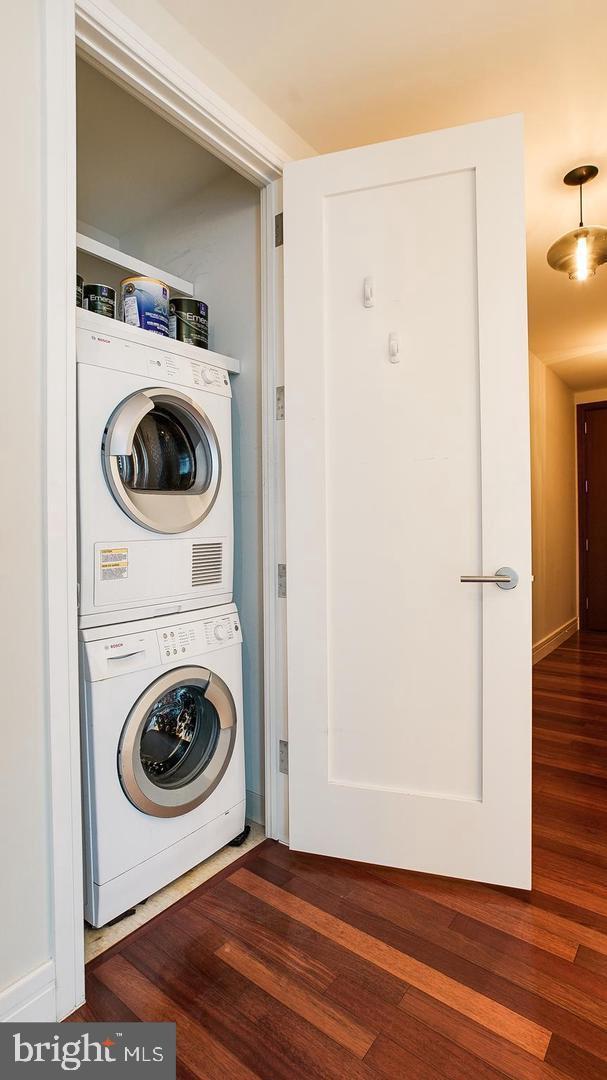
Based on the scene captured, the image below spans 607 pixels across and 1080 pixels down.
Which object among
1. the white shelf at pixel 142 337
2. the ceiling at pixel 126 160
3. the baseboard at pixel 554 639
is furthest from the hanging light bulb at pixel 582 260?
the baseboard at pixel 554 639

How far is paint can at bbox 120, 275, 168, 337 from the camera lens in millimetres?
→ 1846

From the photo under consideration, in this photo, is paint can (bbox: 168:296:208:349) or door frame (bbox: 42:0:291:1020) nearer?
door frame (bbox: 42:0:291:1020)

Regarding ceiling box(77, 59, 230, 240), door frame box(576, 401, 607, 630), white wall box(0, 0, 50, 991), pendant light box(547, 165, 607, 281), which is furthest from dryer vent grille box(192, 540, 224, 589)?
door frame box(576, 401, 607, 630)

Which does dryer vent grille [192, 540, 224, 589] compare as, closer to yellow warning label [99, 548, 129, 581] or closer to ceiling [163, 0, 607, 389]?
yellow warning label [99, 548, 129, 581]

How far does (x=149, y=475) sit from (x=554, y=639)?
4.54 meters

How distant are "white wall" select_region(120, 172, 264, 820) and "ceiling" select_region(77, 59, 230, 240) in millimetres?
123

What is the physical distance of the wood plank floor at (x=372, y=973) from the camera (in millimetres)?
1195

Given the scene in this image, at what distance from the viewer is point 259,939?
1535 millimetres

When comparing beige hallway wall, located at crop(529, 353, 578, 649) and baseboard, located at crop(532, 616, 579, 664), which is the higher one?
beige hallway wall, located at crop(529, 353, 578, 649)

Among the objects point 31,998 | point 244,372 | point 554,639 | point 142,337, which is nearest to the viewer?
point 31,998

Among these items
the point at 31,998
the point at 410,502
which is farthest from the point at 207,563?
the point at 31,998

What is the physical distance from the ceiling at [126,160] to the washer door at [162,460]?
3.34ft

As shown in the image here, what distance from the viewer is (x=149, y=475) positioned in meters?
1.78

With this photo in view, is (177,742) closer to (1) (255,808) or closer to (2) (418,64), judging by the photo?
(1) (255,808)
